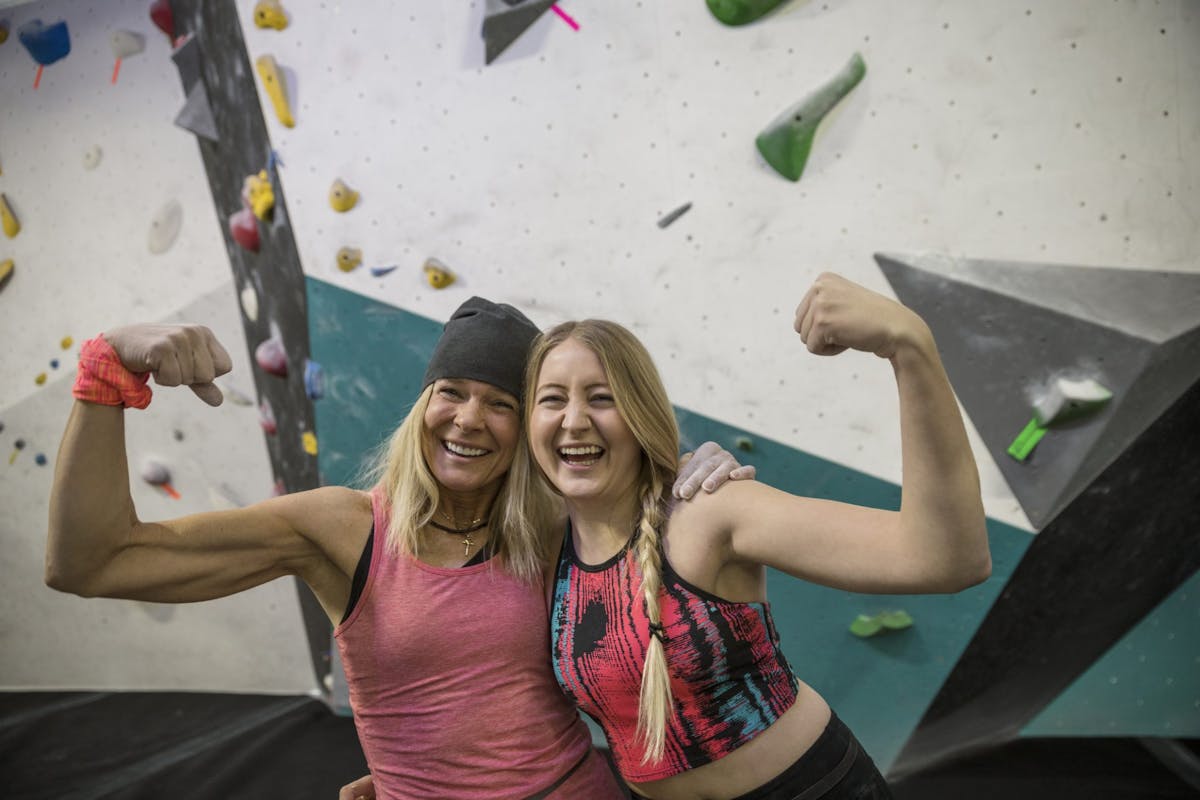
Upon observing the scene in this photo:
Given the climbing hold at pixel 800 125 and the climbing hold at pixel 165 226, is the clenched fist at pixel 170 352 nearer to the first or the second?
the climbing hold at pixel 800 125

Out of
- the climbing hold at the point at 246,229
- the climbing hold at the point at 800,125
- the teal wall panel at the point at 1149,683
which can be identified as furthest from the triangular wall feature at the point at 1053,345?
the climbing hold at the point at 246,229

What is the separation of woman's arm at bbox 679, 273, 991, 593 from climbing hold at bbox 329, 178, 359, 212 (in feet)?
6.78

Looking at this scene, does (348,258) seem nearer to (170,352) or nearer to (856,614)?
(170,352)

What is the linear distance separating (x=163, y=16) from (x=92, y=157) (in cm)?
65

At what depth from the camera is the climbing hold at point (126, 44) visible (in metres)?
3.23

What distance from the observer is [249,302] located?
10.3 feet

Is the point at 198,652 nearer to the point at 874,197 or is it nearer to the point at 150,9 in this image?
the point at 150,9

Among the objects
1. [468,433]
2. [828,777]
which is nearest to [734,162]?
[468,433]

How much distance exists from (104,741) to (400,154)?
7.43 feet

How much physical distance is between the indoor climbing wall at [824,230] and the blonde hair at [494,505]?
100 centimetres

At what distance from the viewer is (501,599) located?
1.47m

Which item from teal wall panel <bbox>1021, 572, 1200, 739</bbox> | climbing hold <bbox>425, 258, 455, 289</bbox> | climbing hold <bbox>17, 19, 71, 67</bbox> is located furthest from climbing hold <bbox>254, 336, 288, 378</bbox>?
teal wall panel <bbox>1021, 572, 1200, 739</bbox>

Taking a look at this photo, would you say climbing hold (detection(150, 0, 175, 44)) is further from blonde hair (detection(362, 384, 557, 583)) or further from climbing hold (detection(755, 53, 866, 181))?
blonde hair (detection(362, 384, 557, 583))

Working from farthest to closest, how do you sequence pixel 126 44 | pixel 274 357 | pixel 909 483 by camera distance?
1. pixel 126 44
2. pixel 274 357
3. pixel 909 483
